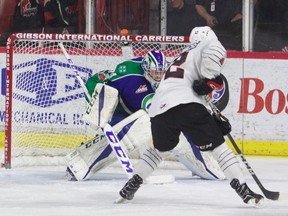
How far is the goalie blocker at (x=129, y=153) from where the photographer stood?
752 cm

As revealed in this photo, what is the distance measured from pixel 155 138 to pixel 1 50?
3.80 metres

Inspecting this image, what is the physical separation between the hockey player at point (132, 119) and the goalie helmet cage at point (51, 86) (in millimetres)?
695

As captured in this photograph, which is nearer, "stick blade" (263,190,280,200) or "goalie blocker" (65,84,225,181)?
"stick blade" (263,190,280,200)

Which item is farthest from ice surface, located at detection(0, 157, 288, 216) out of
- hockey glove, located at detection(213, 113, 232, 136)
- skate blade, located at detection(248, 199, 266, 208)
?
hockey glove, located at detection(213, 113, 232, 136)

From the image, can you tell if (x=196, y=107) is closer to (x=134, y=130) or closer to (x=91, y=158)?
(x=134, y=130)

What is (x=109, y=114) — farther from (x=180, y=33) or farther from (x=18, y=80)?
(x=180, y=33)

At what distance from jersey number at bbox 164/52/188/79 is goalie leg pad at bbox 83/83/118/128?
104 cm

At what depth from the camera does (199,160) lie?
7637mm

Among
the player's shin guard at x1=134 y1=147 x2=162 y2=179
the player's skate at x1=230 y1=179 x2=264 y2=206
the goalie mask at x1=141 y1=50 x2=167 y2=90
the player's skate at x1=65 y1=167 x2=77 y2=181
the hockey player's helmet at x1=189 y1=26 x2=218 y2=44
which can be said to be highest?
the hockey player's helmet at x1=189 y1=26 x2=218 y2=44

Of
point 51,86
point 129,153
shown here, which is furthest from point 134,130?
point 51,86

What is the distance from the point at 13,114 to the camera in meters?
8.41

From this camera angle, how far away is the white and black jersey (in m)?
6.18

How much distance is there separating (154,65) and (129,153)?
70 cm

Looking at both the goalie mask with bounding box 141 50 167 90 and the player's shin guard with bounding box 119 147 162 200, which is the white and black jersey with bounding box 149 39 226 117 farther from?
the goalie mask with bounding box 141 50 167 90
